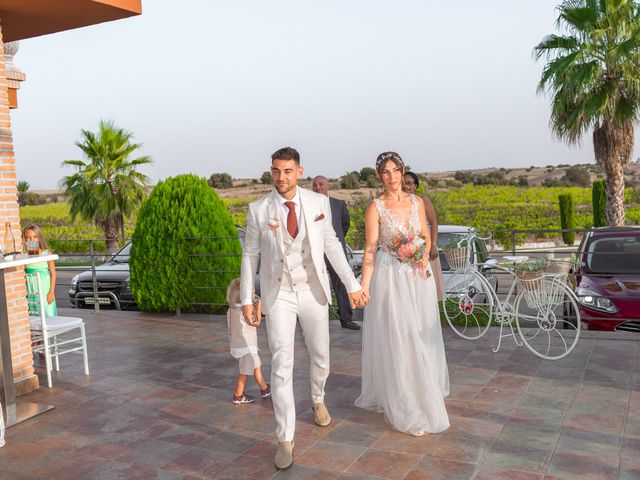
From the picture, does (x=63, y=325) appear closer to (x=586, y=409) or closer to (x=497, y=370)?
(x=497, y=370)

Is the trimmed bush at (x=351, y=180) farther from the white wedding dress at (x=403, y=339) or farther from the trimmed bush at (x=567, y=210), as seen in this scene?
the white wedding dress at (x=403, y=339)

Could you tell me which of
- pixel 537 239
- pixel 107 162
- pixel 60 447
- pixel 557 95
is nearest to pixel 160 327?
pixel 60 447

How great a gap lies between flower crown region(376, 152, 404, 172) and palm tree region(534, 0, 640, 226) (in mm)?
14346

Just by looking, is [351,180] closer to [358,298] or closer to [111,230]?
[111,230]

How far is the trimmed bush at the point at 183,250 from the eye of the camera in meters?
9.84

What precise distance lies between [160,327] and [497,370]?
5.00 m

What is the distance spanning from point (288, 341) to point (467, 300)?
364 centimetres

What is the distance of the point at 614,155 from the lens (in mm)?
18391

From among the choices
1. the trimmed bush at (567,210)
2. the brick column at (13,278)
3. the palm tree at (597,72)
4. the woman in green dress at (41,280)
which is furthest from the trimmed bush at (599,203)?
the brick column at (13,278)

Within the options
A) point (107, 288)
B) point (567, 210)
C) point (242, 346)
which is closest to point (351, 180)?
point (567, 210)

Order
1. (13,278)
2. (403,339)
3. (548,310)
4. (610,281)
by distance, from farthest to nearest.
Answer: (610,281) → (548,310) → (13,278) → (403,339)

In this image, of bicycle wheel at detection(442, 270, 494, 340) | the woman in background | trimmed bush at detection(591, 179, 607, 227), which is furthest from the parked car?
trimmed bush at detection(591, 179, 607, 227)

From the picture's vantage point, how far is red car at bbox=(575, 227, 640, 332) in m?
7.31

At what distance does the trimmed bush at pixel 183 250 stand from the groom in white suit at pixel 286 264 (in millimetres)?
5504
